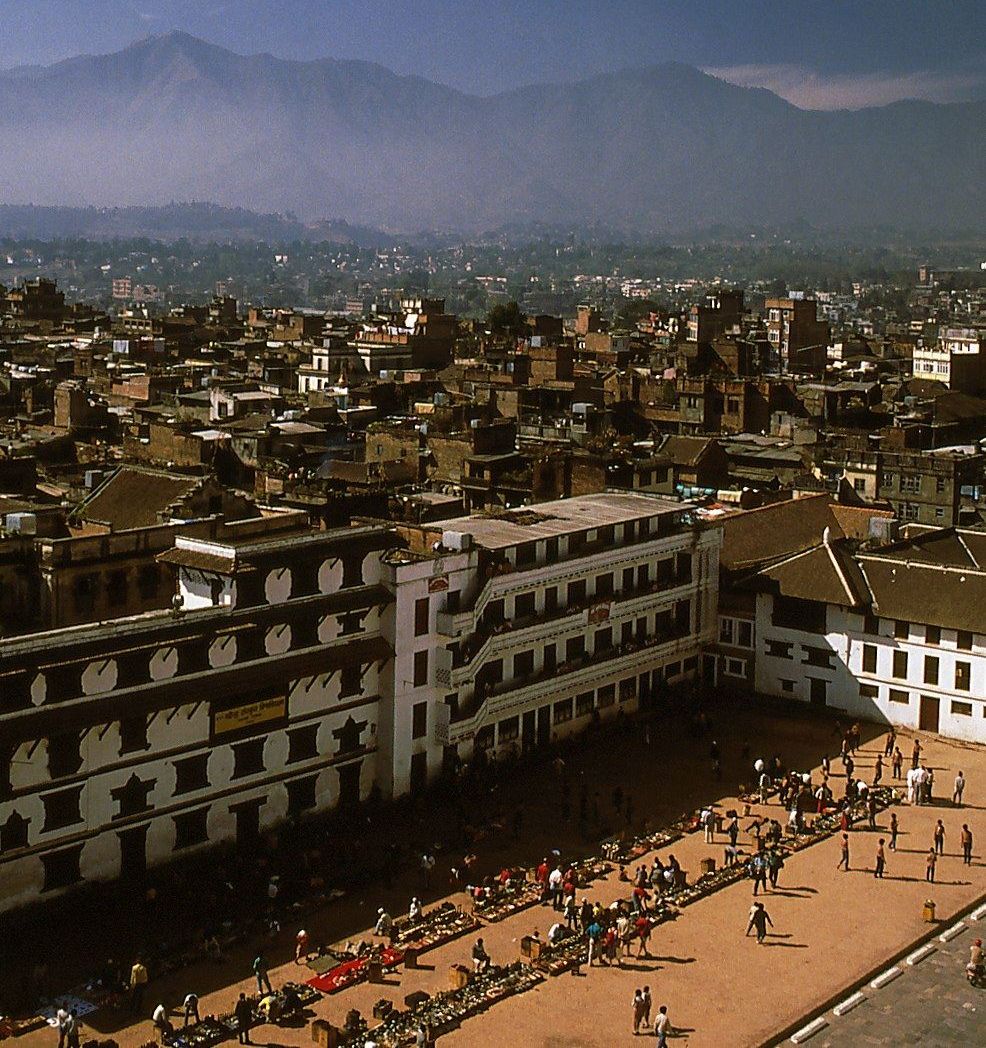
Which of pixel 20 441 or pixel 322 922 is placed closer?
pixel 322 922

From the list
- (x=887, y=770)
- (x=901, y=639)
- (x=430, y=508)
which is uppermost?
(x=430, y=508)

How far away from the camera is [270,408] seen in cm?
9694

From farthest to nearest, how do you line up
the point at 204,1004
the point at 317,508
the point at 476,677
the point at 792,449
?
the point at 792,449
the point at 317,508
the point at 476,677
the point at 204,1004

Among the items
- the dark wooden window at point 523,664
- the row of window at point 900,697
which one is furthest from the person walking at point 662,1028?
Answer: the row of window at point 900,697

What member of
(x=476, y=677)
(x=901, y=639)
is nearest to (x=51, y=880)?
(x=476, y=677)

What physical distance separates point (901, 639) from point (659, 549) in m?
9.30

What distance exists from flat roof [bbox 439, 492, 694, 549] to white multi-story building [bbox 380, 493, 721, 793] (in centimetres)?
8

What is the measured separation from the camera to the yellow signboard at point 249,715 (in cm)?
4072

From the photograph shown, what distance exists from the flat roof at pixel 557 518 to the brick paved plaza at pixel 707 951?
331 inches

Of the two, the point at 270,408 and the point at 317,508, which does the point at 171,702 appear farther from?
the point at 270,408

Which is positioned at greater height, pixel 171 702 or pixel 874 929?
pixel 171 702

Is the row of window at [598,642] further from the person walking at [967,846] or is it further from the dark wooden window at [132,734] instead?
the person walking at [967,846]

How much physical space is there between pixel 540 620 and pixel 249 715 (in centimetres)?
1256

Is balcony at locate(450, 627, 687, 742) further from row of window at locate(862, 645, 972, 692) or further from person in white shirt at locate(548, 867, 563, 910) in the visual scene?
person in white shirt at locate(548, 867, 563, 910)
